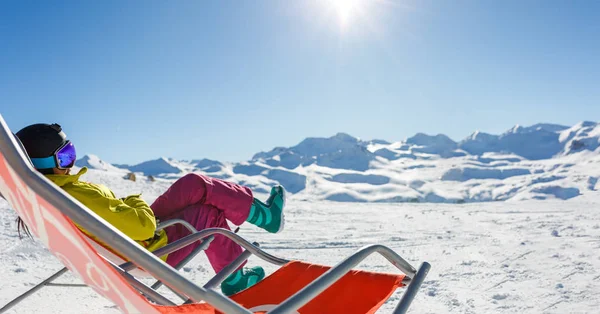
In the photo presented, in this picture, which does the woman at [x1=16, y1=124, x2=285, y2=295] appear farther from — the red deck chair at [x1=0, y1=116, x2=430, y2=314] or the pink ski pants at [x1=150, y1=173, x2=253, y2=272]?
the red deck chair at [x1=0, y1=116, x2=430, y2=314]

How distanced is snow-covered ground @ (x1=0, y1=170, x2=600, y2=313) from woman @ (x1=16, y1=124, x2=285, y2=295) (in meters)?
0.77

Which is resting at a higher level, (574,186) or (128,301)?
(128,301)

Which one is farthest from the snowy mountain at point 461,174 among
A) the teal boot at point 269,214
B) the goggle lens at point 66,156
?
the goggle lens at point 66,156

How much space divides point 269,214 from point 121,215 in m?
1.07

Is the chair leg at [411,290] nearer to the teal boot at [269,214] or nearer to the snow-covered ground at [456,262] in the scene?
the teal boot at [269,214]

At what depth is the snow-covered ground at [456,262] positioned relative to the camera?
252 centimetres

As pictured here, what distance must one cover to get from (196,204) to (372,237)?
3.96m

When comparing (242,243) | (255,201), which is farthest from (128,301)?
(255,201)

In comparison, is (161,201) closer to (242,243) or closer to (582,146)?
(242,243)

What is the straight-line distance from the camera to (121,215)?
153 centimetres

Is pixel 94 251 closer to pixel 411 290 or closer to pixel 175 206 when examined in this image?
pixel 411 290

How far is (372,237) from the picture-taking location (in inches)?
226

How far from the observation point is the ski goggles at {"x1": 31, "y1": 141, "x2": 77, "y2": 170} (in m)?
1.47

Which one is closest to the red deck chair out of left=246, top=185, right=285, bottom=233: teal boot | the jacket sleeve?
the jacket sleeve
